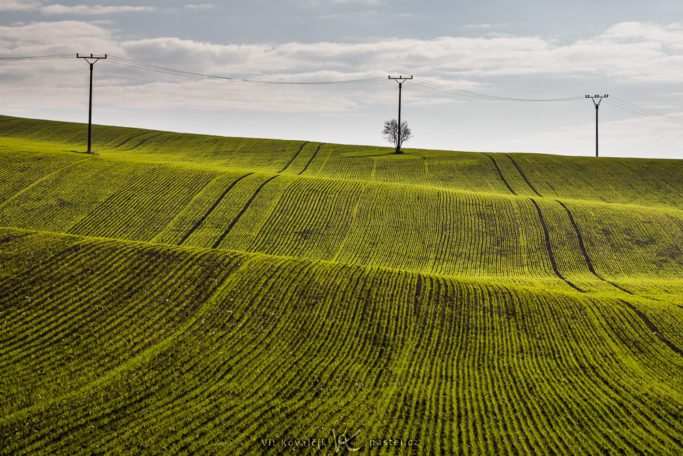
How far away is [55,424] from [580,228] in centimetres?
4666

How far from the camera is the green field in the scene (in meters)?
15.9

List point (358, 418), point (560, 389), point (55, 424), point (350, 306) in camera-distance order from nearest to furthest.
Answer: point (55, 424) < point (358, 418) < point (560, 389) < point (350, 306)

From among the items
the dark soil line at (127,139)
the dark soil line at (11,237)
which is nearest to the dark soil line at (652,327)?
the dark soil line at (11,237)

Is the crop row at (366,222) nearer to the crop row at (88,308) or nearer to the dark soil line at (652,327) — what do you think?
the dark soil line at (652,327)

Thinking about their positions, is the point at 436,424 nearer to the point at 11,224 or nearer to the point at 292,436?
the point at 292,436

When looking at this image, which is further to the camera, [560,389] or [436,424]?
[560,389]

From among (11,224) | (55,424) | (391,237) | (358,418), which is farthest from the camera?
(391,237)

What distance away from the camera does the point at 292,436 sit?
50.2ft

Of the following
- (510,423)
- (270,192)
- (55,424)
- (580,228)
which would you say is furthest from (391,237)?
(55,424)

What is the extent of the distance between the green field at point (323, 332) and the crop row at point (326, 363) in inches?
3.4

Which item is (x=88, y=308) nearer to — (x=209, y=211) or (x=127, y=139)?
(x=209, y=211)

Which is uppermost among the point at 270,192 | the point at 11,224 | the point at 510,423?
the point at 270,192

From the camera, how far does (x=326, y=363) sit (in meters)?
20.6

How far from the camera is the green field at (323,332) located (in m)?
15.9
